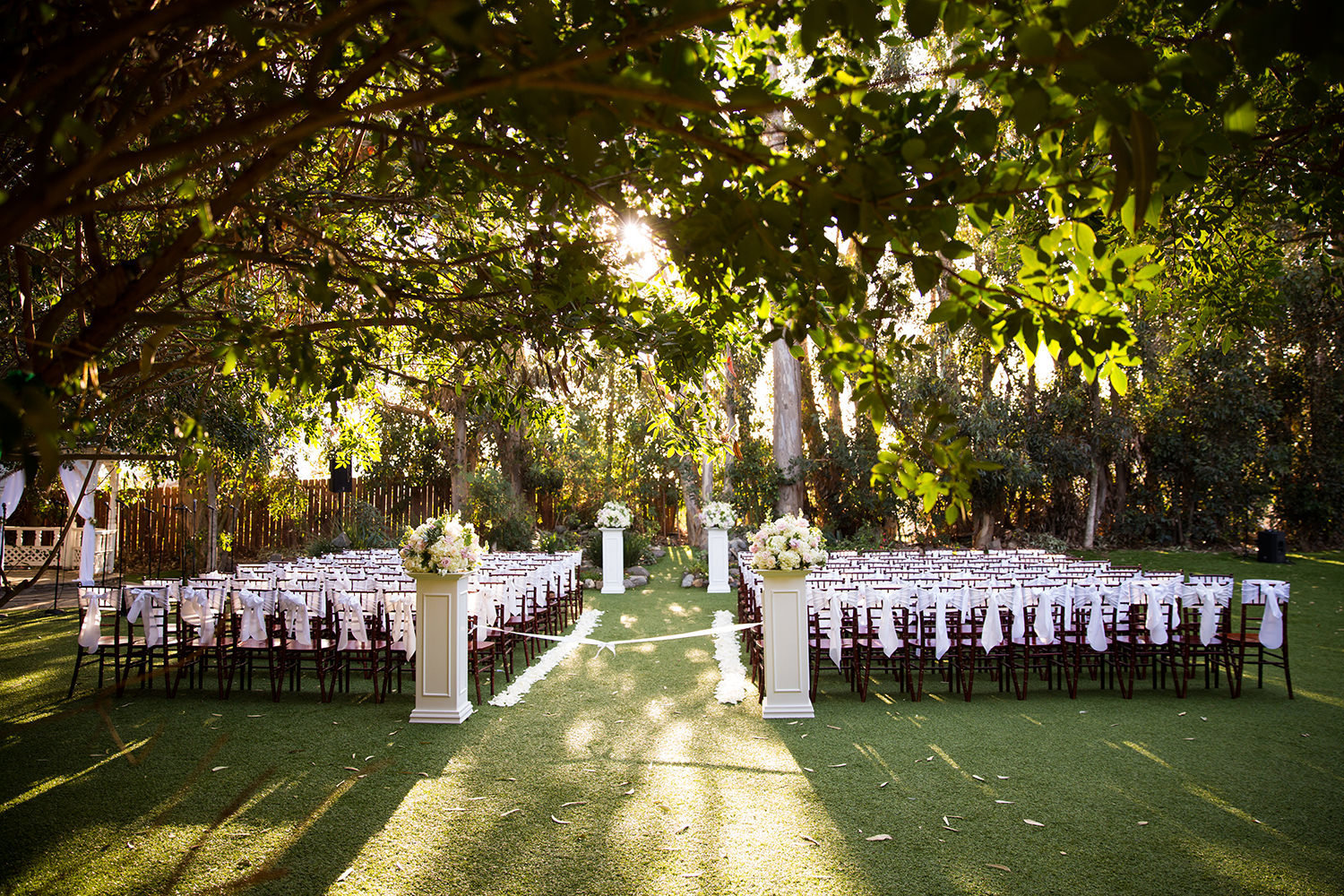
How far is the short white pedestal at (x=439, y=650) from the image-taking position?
6.06 meters

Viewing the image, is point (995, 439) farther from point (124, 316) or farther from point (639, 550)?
point (124, 316)

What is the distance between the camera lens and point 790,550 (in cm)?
619

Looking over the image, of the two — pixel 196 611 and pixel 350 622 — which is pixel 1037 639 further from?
pixel 196 611

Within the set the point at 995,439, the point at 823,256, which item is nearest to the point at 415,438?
the point at 995,439

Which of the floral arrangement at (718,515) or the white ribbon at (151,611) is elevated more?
the floral arrangement at (718,515)

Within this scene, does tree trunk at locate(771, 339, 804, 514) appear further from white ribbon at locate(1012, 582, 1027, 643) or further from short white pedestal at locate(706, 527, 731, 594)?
white ribbon at locate(1012, 582, 1027, 643)

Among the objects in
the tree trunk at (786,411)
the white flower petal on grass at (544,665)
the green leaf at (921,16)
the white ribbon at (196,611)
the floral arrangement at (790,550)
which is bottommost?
the white flower petal on grass at (544,665)

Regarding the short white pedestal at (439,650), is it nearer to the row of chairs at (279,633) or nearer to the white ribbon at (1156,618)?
the row of chairs at (279,633)

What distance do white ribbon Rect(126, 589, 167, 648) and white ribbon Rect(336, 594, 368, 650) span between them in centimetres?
162

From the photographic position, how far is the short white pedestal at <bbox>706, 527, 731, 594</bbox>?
48.3ft

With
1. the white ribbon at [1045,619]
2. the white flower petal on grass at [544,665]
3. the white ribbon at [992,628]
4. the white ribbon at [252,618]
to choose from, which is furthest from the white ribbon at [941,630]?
the white ribbon at [252,618]

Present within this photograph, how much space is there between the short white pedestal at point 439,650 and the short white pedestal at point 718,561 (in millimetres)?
8818

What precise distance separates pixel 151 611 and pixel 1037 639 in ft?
26.5

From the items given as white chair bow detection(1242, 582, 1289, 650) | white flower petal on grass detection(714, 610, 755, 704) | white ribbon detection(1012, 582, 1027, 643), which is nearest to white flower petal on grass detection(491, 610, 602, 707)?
white flower petal on grass detection(714, 610, 755, 704)
